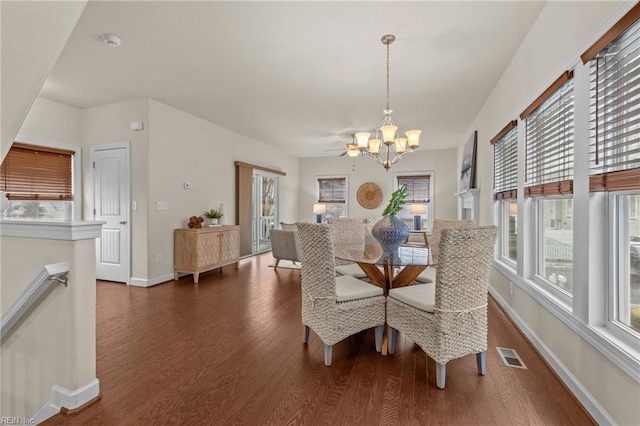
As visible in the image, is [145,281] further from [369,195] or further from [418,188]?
[418,188]

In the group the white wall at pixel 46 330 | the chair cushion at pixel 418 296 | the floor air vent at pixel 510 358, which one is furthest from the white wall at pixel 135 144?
the floor air vent at pixel 510 358

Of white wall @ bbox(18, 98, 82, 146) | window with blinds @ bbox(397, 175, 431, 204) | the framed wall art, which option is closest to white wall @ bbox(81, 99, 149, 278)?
white wall @ bbox(18, 98, 82, 146)

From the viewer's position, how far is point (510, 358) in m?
2.24

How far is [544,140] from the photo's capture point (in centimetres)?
235

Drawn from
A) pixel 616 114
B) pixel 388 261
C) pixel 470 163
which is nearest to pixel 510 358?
pixel 388 261

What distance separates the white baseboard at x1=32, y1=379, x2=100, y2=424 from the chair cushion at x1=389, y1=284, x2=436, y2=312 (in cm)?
201

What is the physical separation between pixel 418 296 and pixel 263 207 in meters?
5.72

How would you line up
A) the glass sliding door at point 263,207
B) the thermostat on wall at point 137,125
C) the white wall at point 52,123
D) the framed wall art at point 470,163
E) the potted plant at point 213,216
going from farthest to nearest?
the glass sliding door at point 263,207 → the potted plant at point 213,216 → the framed wall art at point 470,163 → the thermostat on wall at point 137,125 → the white wall at point 52,123

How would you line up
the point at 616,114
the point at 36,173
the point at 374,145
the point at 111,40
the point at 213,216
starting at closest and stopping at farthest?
the point at 616,114 < the point at 111,40 < the point at 374,145 < the point at 36,173 < the point at 213,216

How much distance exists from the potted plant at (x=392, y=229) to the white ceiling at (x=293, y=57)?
1379 mm

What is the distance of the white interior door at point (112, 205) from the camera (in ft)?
14.2

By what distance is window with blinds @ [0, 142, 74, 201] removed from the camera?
3801 mm

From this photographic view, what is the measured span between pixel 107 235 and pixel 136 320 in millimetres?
2142

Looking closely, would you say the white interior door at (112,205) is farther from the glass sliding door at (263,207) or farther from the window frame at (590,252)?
the window frame at (590,252)
